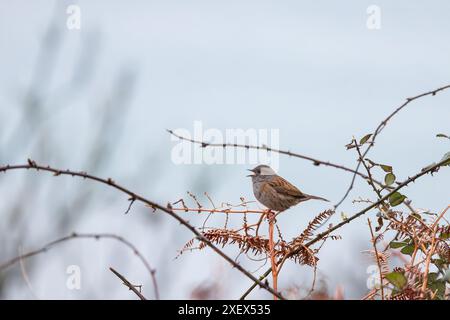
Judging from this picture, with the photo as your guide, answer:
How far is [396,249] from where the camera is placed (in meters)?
2.32

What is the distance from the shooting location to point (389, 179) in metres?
2.60

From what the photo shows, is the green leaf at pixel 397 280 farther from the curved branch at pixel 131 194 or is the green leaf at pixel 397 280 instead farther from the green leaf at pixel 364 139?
the green leaf at pixel 364 139

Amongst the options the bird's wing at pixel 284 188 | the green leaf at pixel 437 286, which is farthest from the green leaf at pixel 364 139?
the bird's wing at pixel 284 188

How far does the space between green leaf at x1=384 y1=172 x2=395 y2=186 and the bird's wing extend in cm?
475

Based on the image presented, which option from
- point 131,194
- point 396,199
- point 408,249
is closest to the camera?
point 131,194

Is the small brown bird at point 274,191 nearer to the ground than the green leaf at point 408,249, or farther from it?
farther from it

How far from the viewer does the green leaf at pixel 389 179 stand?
259 cm

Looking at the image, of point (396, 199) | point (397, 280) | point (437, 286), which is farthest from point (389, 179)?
point (397, 280)

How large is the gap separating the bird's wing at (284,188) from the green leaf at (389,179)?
475 centimetres

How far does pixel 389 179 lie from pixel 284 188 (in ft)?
16.1

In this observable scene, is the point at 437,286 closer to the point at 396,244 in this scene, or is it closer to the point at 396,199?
the point at 396,244

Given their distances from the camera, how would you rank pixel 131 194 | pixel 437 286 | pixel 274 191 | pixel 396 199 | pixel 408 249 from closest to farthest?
1. pixel 131 194
2. pixel 437 286
3. pixel 408 249
4. pixel 396 199
5. pixel 274 191
